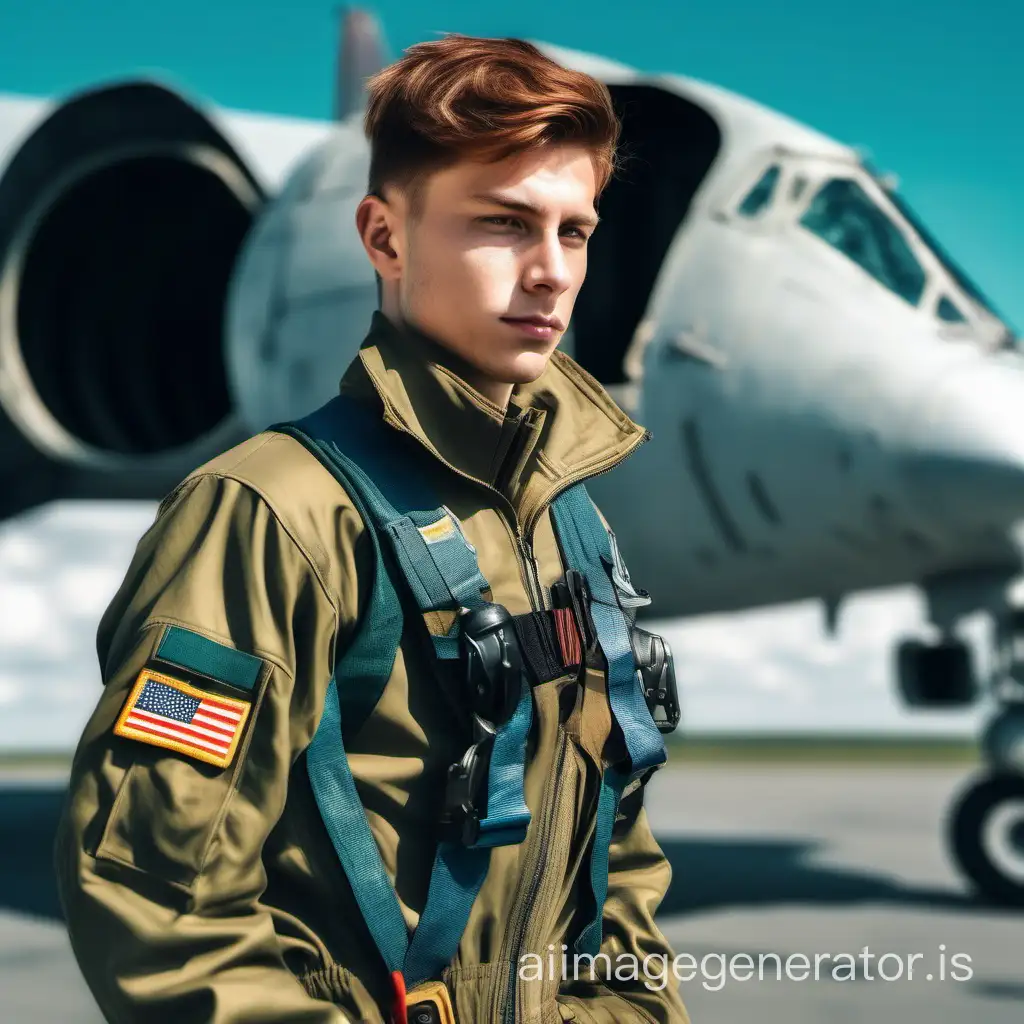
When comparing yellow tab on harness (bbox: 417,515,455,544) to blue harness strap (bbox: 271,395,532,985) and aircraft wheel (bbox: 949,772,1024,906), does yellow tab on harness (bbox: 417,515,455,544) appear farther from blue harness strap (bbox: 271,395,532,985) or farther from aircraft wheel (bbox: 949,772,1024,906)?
aircraft wheel (bbox: 949,772,1024,906)

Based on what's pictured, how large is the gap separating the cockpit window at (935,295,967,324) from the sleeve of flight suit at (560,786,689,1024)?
5552 millimetres

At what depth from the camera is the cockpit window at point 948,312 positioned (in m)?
6.82

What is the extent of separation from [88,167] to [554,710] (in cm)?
890

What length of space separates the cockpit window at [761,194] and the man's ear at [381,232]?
5.55m

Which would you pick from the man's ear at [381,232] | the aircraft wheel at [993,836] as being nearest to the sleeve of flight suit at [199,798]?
the man's ear at [381,232]

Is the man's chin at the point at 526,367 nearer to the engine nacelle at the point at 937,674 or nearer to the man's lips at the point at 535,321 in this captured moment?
the man's lips at the point at 535,321

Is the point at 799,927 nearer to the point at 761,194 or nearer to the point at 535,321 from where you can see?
the point at 761,194

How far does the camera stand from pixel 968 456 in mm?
6094

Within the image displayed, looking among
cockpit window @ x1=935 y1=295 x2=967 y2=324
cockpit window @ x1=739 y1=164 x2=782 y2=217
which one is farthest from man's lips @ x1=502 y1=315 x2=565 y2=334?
cockpit window @ x1=935 y1=295 x2=967 y2=324

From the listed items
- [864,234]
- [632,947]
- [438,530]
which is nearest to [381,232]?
[438,530]

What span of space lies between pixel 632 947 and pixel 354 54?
11442 mm

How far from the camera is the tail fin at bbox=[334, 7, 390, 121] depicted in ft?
37.7

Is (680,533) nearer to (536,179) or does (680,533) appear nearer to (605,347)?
(605,347)

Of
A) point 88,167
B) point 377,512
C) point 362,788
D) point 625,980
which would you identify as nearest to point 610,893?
point 625,980
